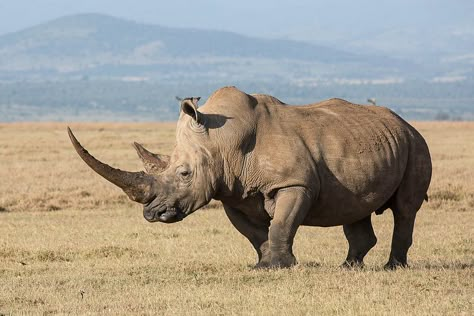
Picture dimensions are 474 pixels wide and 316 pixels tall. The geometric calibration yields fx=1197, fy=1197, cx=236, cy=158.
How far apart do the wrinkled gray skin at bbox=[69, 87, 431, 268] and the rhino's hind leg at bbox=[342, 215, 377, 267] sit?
0.33 m

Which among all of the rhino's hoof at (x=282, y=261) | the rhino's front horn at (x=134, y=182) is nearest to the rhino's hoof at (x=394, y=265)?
the rhino's hoof at (x=282, y=261)

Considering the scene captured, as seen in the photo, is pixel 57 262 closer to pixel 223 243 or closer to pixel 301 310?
pixel 223 243

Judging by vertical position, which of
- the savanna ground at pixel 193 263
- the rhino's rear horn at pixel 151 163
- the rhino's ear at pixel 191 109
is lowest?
the savanna ground at pixel 193 263

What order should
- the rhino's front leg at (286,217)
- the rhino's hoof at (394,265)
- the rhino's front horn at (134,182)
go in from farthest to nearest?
1. the rhino's hoof at (394,265)
2. the rhino's front leg at (286,217)
3. the rhino's front horn at (134,182)

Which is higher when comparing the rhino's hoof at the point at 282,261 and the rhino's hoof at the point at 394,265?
the rhino's hoof at the point at 282,261

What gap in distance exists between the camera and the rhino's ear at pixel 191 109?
11.2 m

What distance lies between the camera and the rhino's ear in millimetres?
11156

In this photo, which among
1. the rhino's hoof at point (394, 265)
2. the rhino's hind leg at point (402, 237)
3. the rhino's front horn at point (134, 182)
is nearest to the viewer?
the rhino's front horn at point (134, 182)

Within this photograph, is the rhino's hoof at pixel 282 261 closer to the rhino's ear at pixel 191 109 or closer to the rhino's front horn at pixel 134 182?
the rhino's front horn at pixel 134 182

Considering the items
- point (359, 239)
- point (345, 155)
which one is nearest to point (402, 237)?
point (359, 239)

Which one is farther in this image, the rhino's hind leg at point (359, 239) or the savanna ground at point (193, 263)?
the rhino's hind leg at point (359, 239)

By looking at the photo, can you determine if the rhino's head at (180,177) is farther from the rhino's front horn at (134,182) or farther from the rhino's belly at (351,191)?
the rhino's belly at (351,191)

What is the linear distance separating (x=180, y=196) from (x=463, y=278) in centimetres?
Answer: 269

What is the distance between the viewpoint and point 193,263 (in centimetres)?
1288
